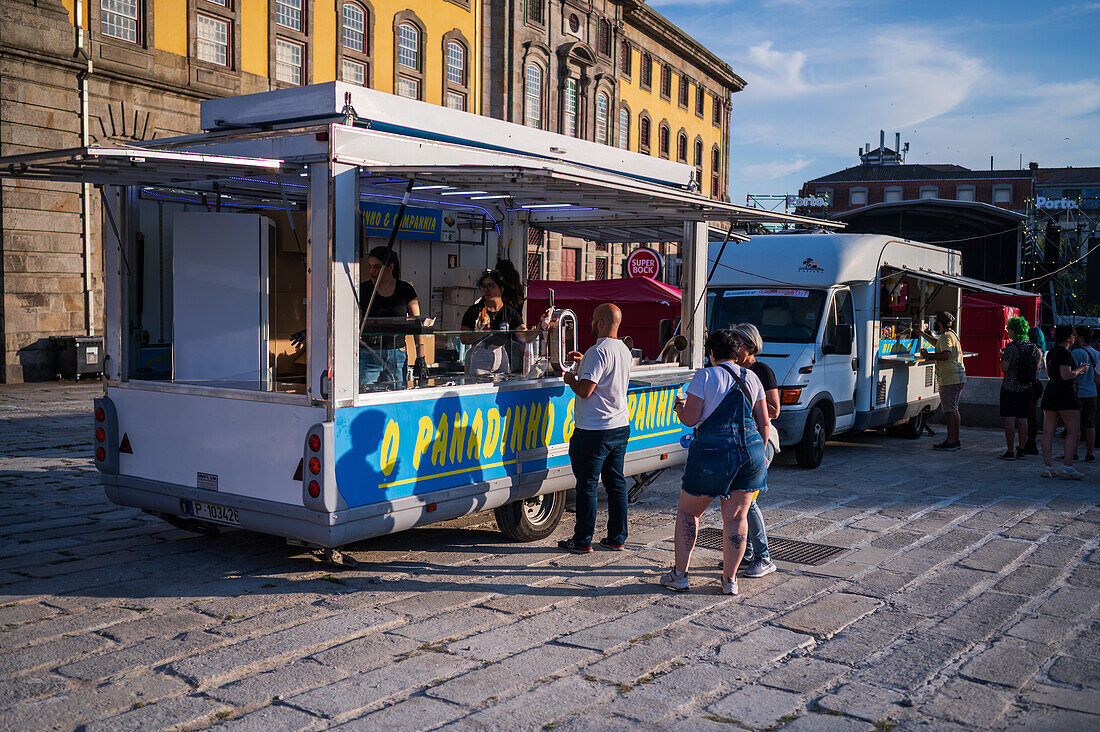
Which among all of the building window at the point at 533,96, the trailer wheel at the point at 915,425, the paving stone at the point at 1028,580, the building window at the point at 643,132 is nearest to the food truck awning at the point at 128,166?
the paving stone at the point at 1028,580

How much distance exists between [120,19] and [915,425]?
679 inches

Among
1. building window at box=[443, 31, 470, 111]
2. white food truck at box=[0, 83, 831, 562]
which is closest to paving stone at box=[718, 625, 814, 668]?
white food truck at box=[0, 83, 831, 562]

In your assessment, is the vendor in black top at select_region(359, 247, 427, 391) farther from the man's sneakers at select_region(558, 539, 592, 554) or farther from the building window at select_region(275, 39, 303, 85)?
the building window at select_region(275, 39, 303, 85)

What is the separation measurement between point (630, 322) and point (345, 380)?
1461 centimetres

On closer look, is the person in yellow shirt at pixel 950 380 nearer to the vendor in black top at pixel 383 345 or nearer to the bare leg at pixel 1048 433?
the bare leg at pixel 1048 433

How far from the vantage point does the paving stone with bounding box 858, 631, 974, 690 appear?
16.4ft

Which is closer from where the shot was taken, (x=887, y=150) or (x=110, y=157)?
(x=110, y=157)

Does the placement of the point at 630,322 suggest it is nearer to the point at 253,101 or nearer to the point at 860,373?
the point at 860,373

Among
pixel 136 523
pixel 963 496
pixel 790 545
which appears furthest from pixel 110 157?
pixel 963 496

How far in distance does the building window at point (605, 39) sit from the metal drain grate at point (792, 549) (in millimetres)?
31804

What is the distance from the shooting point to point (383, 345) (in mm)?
6520

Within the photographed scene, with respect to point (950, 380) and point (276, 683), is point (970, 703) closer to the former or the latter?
point (276, 683)

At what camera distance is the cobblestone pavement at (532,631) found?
14.9 ft

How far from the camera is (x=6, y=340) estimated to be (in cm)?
1916
